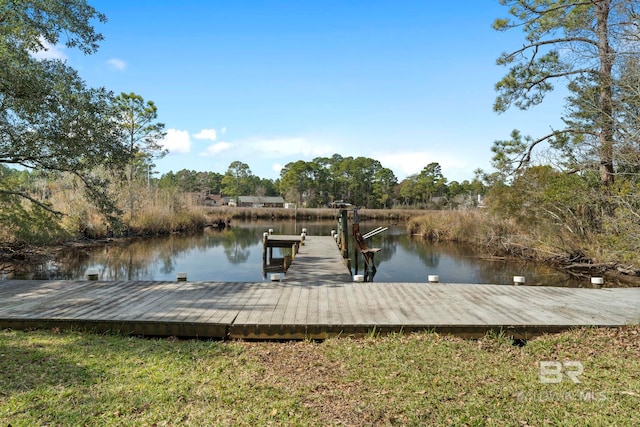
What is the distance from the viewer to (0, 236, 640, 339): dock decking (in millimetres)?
4805

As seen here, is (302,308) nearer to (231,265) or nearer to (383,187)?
(231,265)

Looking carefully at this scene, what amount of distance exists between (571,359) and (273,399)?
121 inches

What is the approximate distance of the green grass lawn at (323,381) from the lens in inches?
112

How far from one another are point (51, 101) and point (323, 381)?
23.6ft

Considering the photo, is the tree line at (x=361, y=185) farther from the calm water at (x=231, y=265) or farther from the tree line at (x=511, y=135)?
the calm water at (x=231, y=265)

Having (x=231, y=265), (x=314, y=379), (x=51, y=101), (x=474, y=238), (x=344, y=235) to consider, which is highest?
(x=51, y=101)

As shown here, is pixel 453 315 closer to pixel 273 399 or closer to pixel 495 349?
pixel 495 349

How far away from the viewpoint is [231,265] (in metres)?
14.1

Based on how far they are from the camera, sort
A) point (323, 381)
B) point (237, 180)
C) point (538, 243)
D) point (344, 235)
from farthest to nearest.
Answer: point (237, 180) → point (538, 243) → point (344, 235) → point (323, 381)

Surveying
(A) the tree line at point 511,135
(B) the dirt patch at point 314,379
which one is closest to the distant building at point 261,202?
(A) the tree line at point 511,135

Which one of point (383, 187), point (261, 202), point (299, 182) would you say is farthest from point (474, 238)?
point (261, 202)

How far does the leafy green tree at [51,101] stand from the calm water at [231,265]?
4.15 metres

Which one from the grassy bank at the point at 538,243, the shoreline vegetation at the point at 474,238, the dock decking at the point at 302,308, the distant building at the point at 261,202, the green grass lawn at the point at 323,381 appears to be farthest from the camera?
the distant building at the point at 261,202

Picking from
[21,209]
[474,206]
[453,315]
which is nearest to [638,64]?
[453,315]
